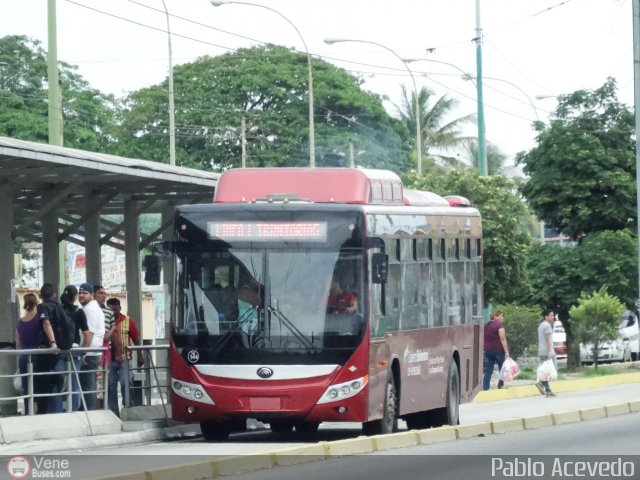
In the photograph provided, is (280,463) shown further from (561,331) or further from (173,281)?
(561,331)

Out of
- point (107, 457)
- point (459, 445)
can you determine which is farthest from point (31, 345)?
point (459, 445)

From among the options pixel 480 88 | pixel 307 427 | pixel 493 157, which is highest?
pixel 493 157

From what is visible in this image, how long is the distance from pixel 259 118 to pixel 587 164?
3714 cm

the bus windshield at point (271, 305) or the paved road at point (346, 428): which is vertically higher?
the bus windshield at point (271, 305)

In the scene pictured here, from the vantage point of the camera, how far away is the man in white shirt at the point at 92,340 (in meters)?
20.4

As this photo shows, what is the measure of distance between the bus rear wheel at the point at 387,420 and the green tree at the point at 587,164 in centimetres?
2501

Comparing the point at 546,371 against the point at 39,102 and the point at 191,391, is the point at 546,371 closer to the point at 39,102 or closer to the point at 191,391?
the point at 191,391

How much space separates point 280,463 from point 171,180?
8433mm

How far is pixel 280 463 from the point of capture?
1488 cm

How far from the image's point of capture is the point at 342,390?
1856cm

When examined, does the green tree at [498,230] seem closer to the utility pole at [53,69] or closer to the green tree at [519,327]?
the green tree at [519,327]

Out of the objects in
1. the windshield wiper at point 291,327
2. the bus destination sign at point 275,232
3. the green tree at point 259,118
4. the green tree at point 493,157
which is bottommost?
the windshield wiper at point 291,327

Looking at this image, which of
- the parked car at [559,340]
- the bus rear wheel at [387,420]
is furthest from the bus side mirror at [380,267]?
the parked car at [559,340]

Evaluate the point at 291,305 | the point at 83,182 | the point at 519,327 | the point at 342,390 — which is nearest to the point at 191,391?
the point at 291,305
